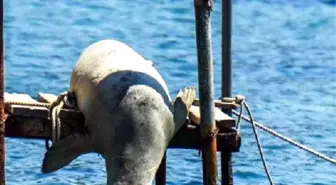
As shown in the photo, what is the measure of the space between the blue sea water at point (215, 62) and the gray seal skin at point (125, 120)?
3324 millimetres

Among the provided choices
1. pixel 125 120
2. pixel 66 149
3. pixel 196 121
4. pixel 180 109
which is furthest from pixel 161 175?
pixel 125 120

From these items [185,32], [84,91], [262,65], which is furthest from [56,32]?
[84,91]

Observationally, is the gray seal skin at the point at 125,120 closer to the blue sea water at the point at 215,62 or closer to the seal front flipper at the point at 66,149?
the seal front flipper at the point at 66,149

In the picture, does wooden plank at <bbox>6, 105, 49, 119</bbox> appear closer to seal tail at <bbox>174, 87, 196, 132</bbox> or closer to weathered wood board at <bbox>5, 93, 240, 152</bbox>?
weathered wood board at <bbox>5, 93, 240, 152</bbox>

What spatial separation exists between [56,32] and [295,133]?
5.94 metres

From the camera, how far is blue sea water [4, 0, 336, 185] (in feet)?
36.7

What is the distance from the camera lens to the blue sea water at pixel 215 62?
11195 millimetres

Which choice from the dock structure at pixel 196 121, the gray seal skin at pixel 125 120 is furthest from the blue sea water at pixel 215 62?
the gray seal skin at pixel 125 120

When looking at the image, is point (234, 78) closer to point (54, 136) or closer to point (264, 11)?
point (264, 11)

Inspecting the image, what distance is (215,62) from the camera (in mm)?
15680

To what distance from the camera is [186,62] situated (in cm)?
1582

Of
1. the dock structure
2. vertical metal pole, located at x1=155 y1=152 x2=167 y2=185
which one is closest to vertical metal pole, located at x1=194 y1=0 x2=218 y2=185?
the dock structure

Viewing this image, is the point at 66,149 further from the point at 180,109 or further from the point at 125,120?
the point at 180,109

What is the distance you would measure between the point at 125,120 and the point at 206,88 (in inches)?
20.7
